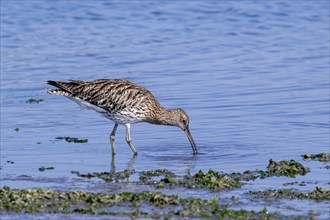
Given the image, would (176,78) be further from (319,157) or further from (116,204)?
(116,204)

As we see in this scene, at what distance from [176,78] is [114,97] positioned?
5.30 meters

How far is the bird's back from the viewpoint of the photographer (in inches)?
618

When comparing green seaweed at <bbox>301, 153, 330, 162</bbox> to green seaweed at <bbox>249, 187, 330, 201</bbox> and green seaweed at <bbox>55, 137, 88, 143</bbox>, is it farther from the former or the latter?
green seaweed at <bbox>55, 137, 88, 143</bbox>

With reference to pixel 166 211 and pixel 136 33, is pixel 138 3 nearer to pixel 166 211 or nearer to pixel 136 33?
pixel 136 33

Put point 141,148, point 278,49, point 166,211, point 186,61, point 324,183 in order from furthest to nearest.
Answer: point 278,49, point 186,61, point 141,148, point 324,183, point 166,211

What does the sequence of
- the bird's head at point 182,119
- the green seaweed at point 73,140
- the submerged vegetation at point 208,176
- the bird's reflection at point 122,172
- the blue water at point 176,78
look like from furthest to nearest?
the bird's head at point 182,119 → the green seaweed at point 73,140 → the blue water at point 176,78 → the bird's reflection at point 122,172 → the submerged vegetation at point 208,176

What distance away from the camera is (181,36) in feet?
87.3

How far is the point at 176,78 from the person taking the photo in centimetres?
2094

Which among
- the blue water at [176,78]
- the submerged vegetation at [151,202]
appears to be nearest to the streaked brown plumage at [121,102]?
the blue water at [176,78]

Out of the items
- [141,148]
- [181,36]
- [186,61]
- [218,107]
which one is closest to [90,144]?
[141,148]

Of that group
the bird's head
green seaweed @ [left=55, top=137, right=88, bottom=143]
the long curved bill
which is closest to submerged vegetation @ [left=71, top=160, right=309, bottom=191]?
the long curved bill

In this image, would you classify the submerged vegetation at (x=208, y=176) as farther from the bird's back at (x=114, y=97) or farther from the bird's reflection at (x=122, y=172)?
the bird's back at (x=114, y=97)

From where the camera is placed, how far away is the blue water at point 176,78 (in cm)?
1447

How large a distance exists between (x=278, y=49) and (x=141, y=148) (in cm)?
999
